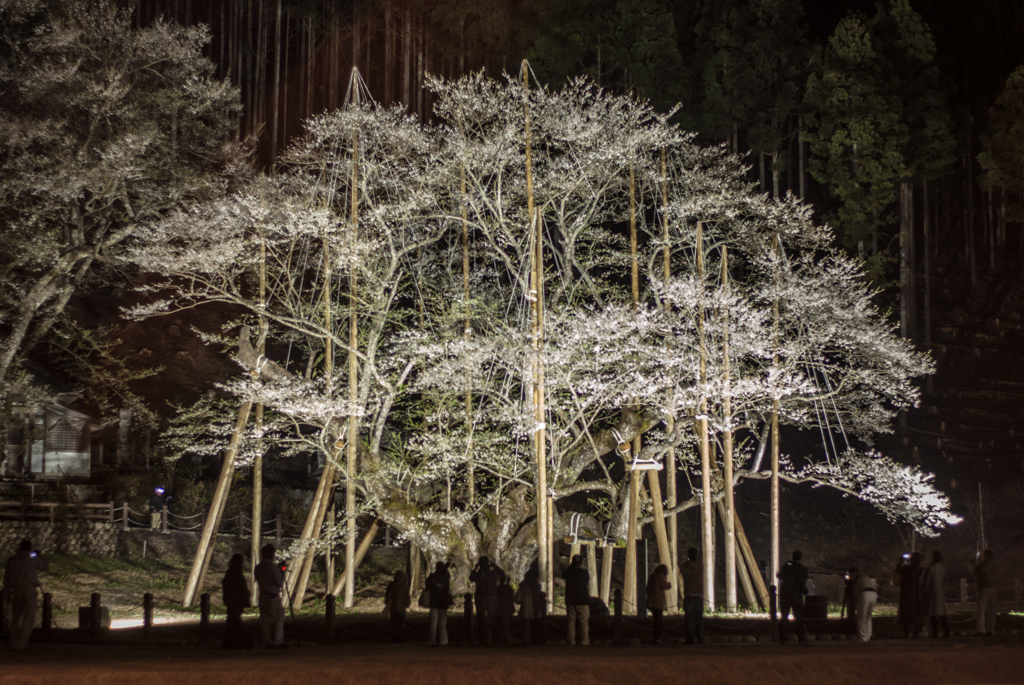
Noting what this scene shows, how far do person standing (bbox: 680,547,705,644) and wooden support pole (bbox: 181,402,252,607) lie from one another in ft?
38.1

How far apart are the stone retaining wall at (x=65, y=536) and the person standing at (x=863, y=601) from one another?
72.9 feet

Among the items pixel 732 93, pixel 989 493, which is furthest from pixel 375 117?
pixel 989 493

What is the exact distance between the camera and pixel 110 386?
2905 cm

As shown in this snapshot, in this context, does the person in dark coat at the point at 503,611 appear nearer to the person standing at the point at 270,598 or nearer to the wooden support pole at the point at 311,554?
the person standing at the point at 270,598

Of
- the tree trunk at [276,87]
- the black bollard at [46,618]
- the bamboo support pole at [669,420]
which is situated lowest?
the black bollard at [46,618]

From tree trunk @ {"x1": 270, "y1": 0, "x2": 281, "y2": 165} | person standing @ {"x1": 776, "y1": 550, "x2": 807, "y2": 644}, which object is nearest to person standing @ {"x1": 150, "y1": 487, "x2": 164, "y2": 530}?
person standing @ {"x1": 776, "y1": 550, "x2": 807, "y2": 644}

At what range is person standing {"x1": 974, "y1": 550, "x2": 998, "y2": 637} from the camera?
46.8 feet

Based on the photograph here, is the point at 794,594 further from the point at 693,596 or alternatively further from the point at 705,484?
the point at 705,484

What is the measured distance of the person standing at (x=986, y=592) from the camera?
14.3 metres

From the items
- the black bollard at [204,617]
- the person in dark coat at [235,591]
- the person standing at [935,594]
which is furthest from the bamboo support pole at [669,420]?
the person in dark coat at [235,591]

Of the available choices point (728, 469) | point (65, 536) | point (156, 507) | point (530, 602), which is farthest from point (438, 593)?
point (156, 507)

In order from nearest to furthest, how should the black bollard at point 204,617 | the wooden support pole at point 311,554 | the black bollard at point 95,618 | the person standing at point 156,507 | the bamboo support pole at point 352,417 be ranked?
1. the black bollard at point 204,617
2. the black bollard at point 95,618
3. the bamboo support pole at point 352,417
4. the wooden support pole at point 311,554
5. the person standing at point 156,507

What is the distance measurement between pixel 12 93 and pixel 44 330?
727 centimetres

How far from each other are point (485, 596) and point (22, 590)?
6591 millimetres
